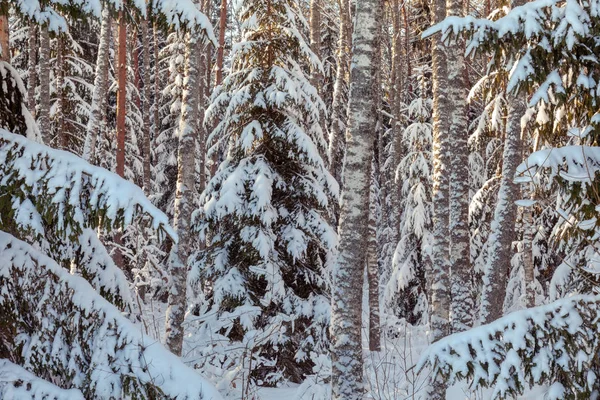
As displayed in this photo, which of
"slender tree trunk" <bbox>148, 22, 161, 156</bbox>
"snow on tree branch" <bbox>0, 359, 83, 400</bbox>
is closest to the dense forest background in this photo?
"snow on tree branch" <bbox>0, 359, 83, 400</bbox>

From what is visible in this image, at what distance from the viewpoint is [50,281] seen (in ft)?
12.5

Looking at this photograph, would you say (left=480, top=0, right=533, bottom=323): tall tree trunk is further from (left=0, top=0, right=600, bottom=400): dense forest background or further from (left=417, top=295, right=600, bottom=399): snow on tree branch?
(left=417, top=295, right=600, bottom=399): snow on tree branch

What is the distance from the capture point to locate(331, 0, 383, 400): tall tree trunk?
5664 millimetres

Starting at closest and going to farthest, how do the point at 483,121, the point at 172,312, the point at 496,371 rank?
the point at 496,371 → the point at 172,312 → the point at 483,121

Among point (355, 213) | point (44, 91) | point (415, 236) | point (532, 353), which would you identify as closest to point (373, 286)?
point (415, 236)

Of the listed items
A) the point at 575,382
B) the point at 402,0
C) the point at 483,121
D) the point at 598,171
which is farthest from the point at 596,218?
the point at 402,0

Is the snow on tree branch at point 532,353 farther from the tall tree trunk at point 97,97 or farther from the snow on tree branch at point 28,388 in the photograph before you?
the tall tree trunk at point 97,97

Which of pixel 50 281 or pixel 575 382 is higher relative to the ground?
pixel 50 281

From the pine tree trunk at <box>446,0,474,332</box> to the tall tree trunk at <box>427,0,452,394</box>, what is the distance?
5.8 inches

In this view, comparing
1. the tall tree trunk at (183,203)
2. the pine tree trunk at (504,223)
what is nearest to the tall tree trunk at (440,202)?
the pine tree trunk at (504,223)

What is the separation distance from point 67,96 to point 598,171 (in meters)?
15.1

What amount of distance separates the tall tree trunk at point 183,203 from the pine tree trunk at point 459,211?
13.6 feet

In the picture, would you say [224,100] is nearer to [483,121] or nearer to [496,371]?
[483,121]

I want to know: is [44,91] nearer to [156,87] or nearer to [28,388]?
[156,87]
